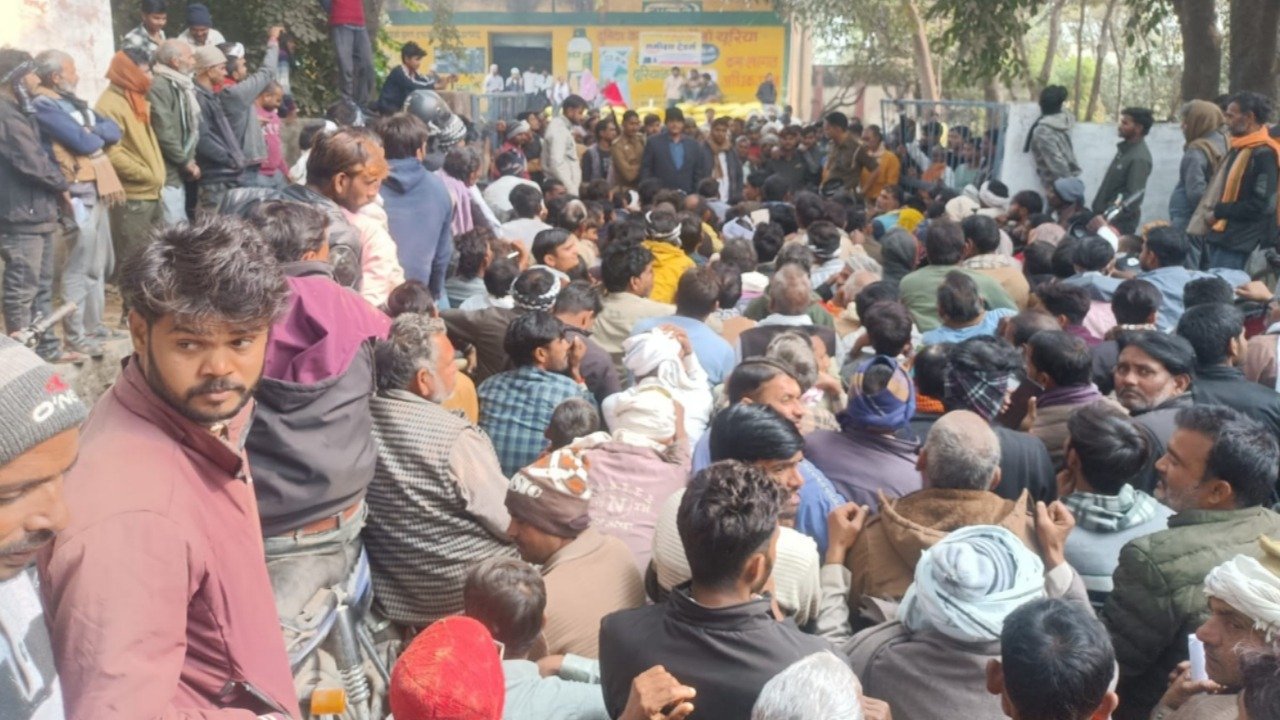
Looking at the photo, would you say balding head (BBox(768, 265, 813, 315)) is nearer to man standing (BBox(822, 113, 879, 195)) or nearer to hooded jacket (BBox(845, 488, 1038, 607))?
hooded jacket (BBox(845, 488, 1038, 607))

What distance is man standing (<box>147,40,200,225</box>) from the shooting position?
740 cm

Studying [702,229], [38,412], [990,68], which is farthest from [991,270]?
[38,412]

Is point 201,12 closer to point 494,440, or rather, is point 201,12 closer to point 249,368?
point 494,440

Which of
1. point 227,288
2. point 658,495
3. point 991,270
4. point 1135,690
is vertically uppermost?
point 227,288

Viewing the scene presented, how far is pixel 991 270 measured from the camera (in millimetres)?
7215

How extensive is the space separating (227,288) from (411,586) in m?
1.86

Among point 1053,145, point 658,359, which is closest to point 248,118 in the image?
point 658,359

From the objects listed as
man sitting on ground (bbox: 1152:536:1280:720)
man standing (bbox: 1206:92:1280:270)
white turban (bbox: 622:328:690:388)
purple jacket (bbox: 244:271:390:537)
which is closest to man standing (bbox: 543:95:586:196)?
man standing (bbox: 1206:92:1280:270)

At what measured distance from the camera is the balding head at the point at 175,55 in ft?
24.6

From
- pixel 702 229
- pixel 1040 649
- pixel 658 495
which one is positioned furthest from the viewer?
pixel 702 229

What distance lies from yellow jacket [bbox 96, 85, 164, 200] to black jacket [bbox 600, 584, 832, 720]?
544 centimetres

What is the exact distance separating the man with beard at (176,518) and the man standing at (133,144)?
209 inches

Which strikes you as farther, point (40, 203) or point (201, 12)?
point (201, 12)

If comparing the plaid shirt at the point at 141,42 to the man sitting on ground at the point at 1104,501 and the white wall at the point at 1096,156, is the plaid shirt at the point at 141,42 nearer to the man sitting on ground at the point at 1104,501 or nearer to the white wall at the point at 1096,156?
the man sitting on ground at the point at 1104,501
